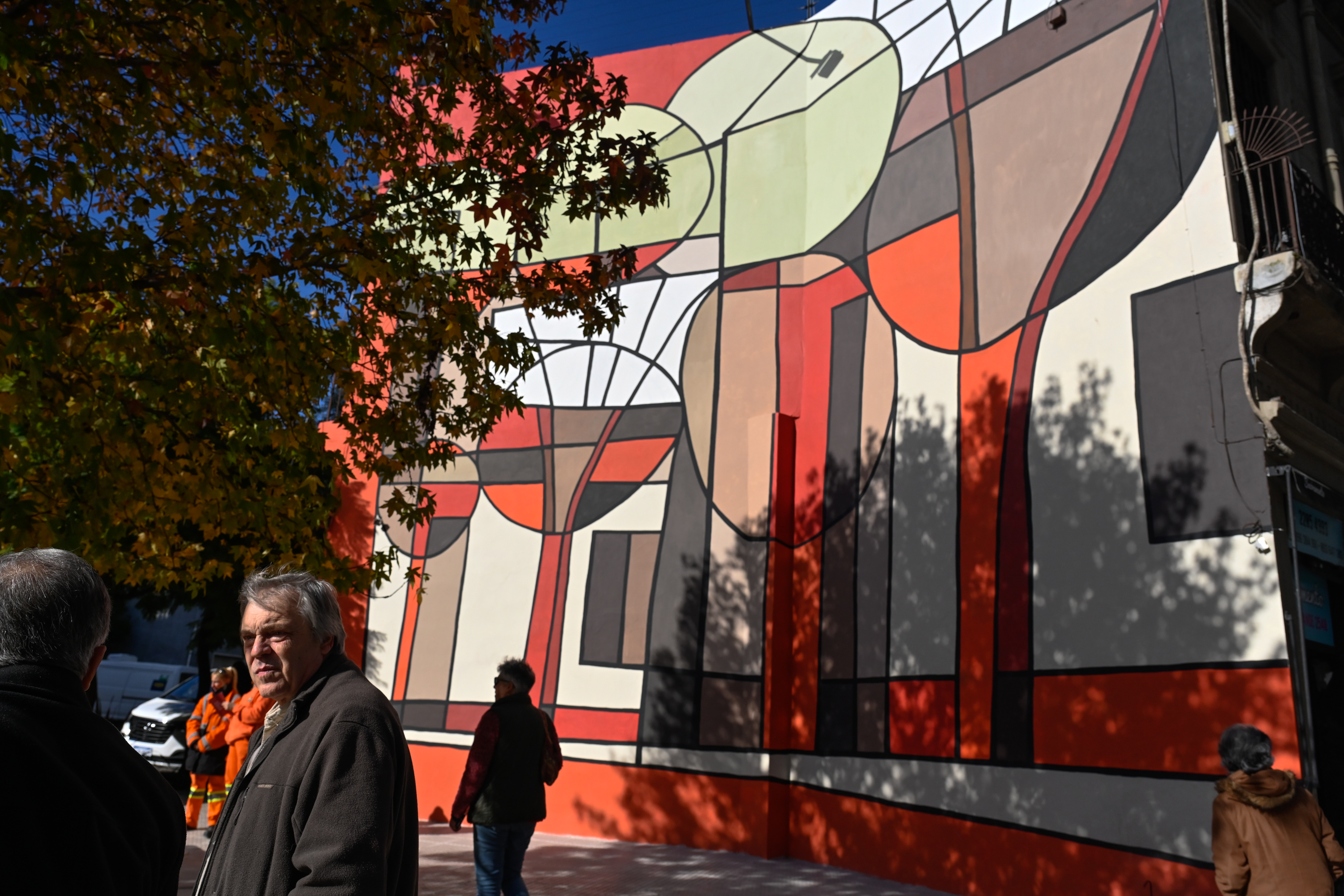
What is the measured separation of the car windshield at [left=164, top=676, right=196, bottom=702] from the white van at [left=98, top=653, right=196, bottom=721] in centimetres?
19

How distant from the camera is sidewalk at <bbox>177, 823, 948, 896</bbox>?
7859mm

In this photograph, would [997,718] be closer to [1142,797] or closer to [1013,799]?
[1013,799]

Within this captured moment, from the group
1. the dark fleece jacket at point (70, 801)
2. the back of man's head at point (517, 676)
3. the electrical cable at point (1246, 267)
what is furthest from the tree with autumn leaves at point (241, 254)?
the electrical cable at point (1246, 267)

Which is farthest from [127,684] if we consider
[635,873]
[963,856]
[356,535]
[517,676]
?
[963,856]

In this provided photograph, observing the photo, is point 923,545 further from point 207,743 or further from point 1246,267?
point 207,743

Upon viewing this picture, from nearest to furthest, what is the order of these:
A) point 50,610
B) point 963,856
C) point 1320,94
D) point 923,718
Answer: point 50,610
point 963,856
point 923,718
point 1320,94

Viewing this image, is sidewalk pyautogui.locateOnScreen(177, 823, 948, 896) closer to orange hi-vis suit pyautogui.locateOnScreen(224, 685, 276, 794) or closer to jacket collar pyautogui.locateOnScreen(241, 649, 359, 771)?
orange hi-vis suit pyautogui.locateOnScreen(224, 685, 276, 794)

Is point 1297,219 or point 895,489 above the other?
point 1297,219

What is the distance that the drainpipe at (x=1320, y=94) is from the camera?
864cm

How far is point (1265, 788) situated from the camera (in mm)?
4266

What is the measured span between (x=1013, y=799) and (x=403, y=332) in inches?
223

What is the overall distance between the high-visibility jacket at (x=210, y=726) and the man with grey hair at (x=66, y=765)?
8.12 m

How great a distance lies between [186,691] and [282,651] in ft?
71.0

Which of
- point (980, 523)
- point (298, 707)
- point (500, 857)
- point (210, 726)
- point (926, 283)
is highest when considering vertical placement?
point (926, 283)
